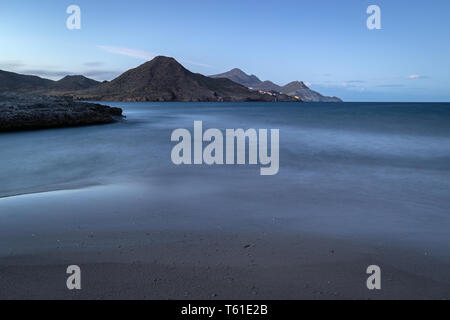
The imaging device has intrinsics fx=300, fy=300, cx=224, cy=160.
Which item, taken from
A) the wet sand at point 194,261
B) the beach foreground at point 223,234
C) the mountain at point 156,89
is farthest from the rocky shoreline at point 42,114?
the mountain at point 156,89

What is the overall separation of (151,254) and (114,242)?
2.27 ft

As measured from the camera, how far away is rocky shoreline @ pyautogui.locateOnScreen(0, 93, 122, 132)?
67.1 ft

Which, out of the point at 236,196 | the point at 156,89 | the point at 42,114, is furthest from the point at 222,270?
the point at 156,89

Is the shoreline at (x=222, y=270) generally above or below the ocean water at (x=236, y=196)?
below

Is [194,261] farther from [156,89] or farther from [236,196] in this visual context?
[156,89]

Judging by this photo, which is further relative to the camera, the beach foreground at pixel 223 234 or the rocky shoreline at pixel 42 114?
the rocky shoreline at pixel 42 114

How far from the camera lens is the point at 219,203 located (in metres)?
6.10

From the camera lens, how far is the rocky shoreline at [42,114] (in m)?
20.4

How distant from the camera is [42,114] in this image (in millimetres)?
22344

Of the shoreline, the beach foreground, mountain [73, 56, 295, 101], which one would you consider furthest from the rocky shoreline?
mountain [73, 56, 295, 101]

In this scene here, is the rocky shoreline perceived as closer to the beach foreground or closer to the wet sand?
the beach foreground

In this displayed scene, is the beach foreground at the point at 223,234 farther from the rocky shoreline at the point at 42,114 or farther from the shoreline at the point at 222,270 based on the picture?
the rocky shoreline at the point at 42,114

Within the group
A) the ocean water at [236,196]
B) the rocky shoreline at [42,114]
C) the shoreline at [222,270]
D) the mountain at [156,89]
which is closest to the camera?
the shoreline at [222,270]
